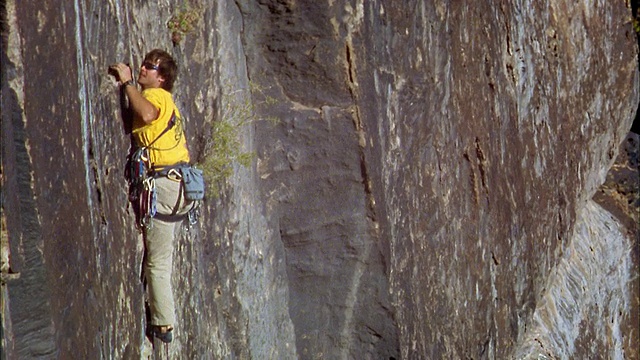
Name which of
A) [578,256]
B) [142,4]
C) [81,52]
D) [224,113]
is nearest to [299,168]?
[224,113]

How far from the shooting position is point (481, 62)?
25.5 ft

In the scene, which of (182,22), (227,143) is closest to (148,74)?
(182,22)

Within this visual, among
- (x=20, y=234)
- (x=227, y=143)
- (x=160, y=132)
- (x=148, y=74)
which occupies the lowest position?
(x=20, y=234)

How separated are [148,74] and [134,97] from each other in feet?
0.91

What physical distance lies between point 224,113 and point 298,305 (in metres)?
1.32

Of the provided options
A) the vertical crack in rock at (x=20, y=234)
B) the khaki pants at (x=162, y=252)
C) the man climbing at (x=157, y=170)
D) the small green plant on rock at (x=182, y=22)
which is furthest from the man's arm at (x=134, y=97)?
the vertical crack in rock at (x=20, y=234)

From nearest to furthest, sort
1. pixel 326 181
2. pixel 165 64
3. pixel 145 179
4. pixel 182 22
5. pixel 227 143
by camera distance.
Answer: pixel 145 179 < pixel 165 64 < pixel 182 22 < pixel 227 143 < pixel 326 181

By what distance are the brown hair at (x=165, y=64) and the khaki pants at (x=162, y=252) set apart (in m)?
0.44

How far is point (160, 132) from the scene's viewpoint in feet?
16.3

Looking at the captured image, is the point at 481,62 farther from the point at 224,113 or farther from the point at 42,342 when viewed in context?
the point at 42,342

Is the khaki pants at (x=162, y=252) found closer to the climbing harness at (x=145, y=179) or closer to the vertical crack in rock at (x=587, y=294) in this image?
the climbing harness at (x=145, y=179)

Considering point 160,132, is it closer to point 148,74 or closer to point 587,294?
point 148,74

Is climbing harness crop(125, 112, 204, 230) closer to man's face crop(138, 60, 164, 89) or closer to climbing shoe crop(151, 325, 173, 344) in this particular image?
man's face crop(138, 60, 164, 89)

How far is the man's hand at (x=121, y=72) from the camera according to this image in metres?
4.76
